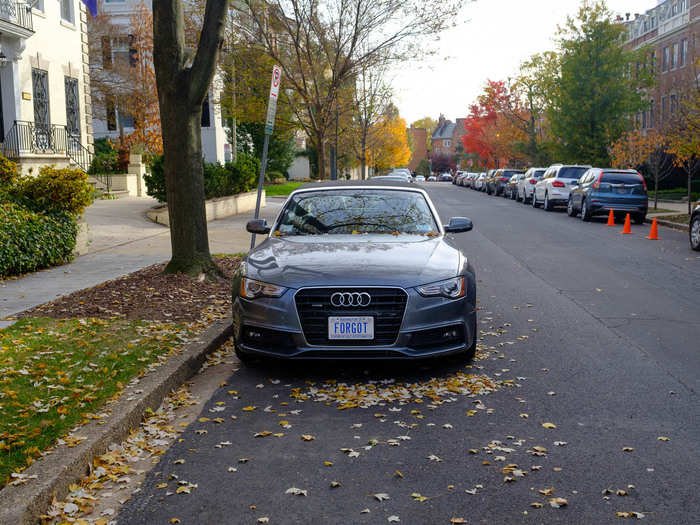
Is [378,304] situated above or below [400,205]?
below

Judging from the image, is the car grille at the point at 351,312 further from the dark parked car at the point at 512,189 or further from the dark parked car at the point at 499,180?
the dark parked car at the point at 499,180

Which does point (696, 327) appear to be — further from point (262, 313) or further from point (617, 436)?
point (262, 313)

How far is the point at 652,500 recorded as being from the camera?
3.97 m

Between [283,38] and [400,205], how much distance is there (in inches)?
708

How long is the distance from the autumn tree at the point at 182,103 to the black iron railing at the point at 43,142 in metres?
→ 14.4

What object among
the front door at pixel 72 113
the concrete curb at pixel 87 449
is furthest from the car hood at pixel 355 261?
the front door at pixel 72 113

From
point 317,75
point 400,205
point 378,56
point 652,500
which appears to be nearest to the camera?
point 652,500

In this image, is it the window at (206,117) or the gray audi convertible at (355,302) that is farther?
the window at (206,117)

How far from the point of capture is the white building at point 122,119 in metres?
45.3

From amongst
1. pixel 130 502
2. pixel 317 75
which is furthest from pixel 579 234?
pixel 130 502

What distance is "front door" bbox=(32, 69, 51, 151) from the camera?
2489 cm

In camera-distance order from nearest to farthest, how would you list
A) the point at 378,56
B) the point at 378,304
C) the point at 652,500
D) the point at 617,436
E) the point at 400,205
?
the point at 652,500 → the point at 617,436 → the point at 378,304 → the point at 400,205 → the point at 378,56

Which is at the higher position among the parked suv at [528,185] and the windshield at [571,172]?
the windshield at [571,172]

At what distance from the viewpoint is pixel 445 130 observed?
188375mm
